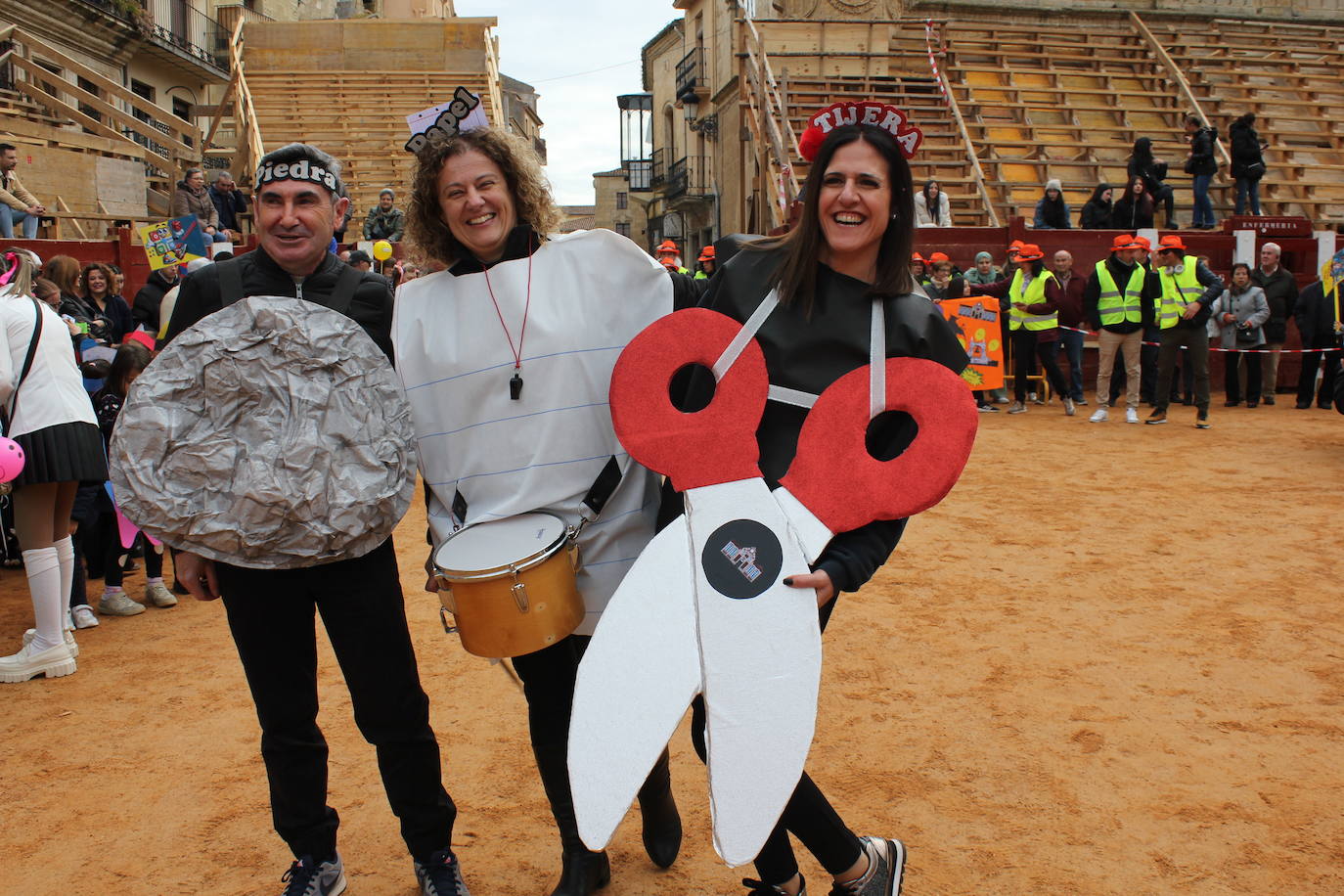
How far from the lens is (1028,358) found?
42.0 ft

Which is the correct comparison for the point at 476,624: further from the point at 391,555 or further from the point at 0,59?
the point at 0,59

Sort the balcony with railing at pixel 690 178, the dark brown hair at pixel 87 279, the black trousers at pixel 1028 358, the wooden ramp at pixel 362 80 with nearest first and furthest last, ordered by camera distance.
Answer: the dark brown hair at pixel 87 279 < the black trousers at pixel 1028 358 < the wooden ramp at pixel 362 80 < the balcony with railing at pixel 690 178

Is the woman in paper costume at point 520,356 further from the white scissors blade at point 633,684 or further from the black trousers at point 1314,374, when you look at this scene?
the black trousers at point 1314,374

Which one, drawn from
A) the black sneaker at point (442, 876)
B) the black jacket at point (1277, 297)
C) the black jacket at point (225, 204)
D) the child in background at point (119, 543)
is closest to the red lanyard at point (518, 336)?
the black sneaker at point (442, 876)

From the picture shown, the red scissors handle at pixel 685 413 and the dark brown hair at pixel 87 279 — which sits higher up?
the dark brown hair at pixel 87 279

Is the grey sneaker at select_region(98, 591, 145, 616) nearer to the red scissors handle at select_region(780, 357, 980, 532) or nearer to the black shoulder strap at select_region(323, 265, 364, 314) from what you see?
the black shoulder strap at select_region(323, 265, 364, 314)


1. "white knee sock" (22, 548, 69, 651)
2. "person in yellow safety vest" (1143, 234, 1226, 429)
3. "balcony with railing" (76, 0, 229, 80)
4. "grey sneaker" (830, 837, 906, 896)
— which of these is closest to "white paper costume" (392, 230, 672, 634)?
"grey sneaker" (830, 837, 906, 896)

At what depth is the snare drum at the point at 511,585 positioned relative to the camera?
88.8 inches

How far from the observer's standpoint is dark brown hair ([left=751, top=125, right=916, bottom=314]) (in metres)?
2.27

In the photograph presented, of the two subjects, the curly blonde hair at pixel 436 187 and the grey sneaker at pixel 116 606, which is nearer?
the curly blonde hair at pixel 436 187

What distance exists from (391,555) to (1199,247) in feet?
50.6

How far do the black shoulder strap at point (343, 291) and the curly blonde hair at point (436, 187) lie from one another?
180 millimetres

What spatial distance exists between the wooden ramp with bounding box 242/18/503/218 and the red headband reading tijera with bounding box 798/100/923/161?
21.1 meters

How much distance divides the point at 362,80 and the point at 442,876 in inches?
1093
